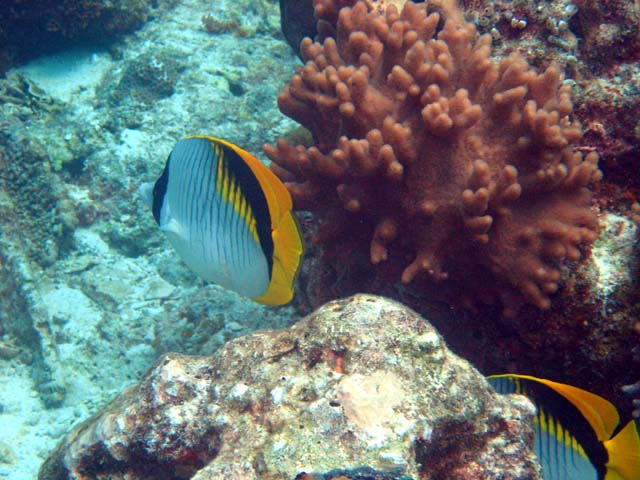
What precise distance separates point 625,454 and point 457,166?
1.50m

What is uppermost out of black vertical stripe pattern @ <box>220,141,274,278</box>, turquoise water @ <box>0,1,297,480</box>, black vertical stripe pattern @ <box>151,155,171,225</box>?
black vertical stripe pattern @ <box>220,141,274,278</box>

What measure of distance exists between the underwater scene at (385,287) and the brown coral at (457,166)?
1cm

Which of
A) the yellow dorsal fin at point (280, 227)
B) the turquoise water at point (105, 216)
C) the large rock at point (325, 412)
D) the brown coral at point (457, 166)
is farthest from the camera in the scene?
the turquoise water at point (105, 216)

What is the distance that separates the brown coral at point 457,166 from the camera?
7.91 ft

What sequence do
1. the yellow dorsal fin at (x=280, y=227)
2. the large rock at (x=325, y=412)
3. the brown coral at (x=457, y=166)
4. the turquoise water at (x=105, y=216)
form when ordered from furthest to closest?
the turquoise water at (x=105, y=216) < the brown coral at (x=457, y=166) < the yellow dorsal fin at (x=280, y=227) < the large rock at (x=325, y=412)

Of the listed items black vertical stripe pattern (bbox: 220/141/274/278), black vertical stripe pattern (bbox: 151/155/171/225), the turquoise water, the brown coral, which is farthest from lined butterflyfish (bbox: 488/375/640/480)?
the turquoise water

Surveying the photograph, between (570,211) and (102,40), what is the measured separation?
662 cm

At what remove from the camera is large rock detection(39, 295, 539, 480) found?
159cm

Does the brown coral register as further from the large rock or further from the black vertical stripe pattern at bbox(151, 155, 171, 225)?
the black vertical stripe pattern at bbox(151, 155, 171, 225)

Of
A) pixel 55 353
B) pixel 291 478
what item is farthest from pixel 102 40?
pixel 291 478

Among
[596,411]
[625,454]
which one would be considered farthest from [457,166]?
[625,454]

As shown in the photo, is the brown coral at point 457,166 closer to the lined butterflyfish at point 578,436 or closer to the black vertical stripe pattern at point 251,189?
the lined butterflyfish at point 578,436

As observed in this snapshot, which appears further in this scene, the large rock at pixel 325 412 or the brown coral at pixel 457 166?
the brown coral at pixel 457 166

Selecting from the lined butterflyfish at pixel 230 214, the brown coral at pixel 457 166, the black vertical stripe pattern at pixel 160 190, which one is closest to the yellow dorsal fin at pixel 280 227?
the lined butterflyfish at pixel 230 214
